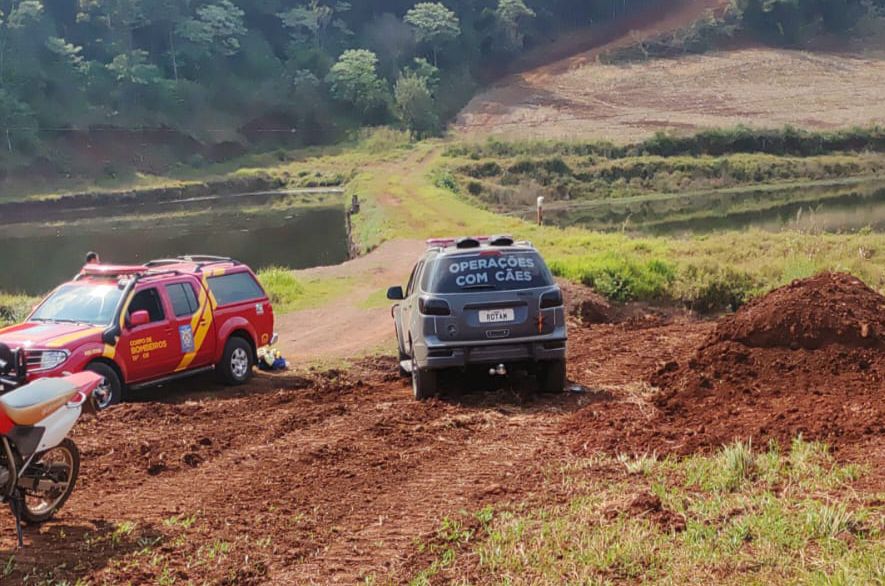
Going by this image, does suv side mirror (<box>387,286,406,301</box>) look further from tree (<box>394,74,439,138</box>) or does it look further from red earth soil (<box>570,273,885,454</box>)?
tree (<box>394,74,439,138</box>)

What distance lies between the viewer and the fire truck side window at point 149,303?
43.0ft

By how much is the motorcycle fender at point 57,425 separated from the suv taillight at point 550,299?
5.65 meters

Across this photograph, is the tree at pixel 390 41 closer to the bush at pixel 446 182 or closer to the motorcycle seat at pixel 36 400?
A: the bush at pixel 446 182

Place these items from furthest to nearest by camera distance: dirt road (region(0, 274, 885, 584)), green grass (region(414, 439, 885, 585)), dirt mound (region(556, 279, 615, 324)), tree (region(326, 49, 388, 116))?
tree (region(326, 49, 388, 116)), dirt mound (region(556, 279, 615, 324)), dirt road (region(0, 274, 885, 584)), green grass (region(414, 439, 885, 585))

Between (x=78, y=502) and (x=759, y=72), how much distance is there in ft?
319

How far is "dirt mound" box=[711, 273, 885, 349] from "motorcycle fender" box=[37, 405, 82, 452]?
8101 millimetres

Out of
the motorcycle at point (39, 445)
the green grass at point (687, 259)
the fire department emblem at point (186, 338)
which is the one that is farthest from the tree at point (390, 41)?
the motorcycle at point (39, 445)

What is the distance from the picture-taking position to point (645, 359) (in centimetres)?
1403

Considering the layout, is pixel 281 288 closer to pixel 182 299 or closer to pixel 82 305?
pixel 182 299

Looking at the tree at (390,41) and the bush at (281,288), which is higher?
the tree at (390,41)

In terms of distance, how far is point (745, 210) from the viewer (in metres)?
50.8

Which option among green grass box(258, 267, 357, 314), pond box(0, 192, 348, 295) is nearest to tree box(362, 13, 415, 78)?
pond box(0, 192, 348, 295)

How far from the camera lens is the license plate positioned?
1118cm

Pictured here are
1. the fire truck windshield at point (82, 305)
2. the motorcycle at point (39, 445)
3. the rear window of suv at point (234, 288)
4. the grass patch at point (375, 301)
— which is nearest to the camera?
the motorcycle at point (39, 445)
